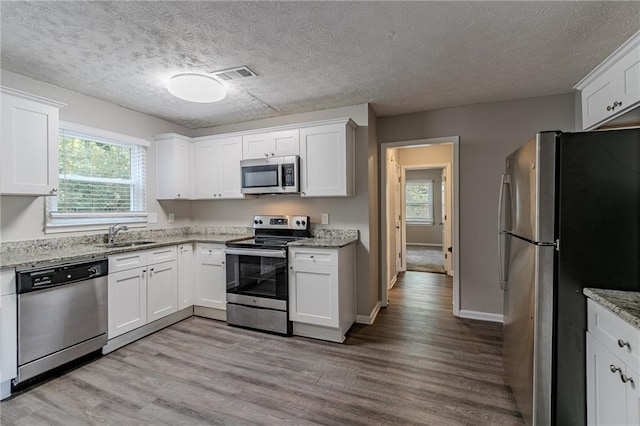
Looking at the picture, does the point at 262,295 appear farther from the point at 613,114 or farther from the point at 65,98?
the point at 613,114

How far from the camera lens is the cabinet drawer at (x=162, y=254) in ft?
10.0

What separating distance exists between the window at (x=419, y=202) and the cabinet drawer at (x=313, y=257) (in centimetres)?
675

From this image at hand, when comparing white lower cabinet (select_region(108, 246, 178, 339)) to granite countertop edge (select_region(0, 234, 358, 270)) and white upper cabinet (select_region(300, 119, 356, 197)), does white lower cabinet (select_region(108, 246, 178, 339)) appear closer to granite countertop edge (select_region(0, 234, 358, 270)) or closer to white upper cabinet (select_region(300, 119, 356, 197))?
granite countertop edge (select_region(0, 234, 358, 270))

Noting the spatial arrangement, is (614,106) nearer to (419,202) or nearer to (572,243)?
(572,243)

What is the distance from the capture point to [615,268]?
4.72 feet

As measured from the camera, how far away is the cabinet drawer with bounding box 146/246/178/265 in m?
3.06

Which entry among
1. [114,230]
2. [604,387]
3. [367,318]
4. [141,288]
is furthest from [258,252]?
[604,387]

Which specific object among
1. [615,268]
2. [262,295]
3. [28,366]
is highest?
[615,268]

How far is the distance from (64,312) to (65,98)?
2025 millimetres

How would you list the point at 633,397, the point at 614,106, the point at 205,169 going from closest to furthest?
1. the point at 633,397
2. the point at 614,106
3. the point at 205,169

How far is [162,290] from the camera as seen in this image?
3189mm

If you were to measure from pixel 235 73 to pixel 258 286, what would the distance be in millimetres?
2084

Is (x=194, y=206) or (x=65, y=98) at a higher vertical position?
(x=65, y=98)

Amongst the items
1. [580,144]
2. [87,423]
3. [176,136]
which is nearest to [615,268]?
[580,144]
